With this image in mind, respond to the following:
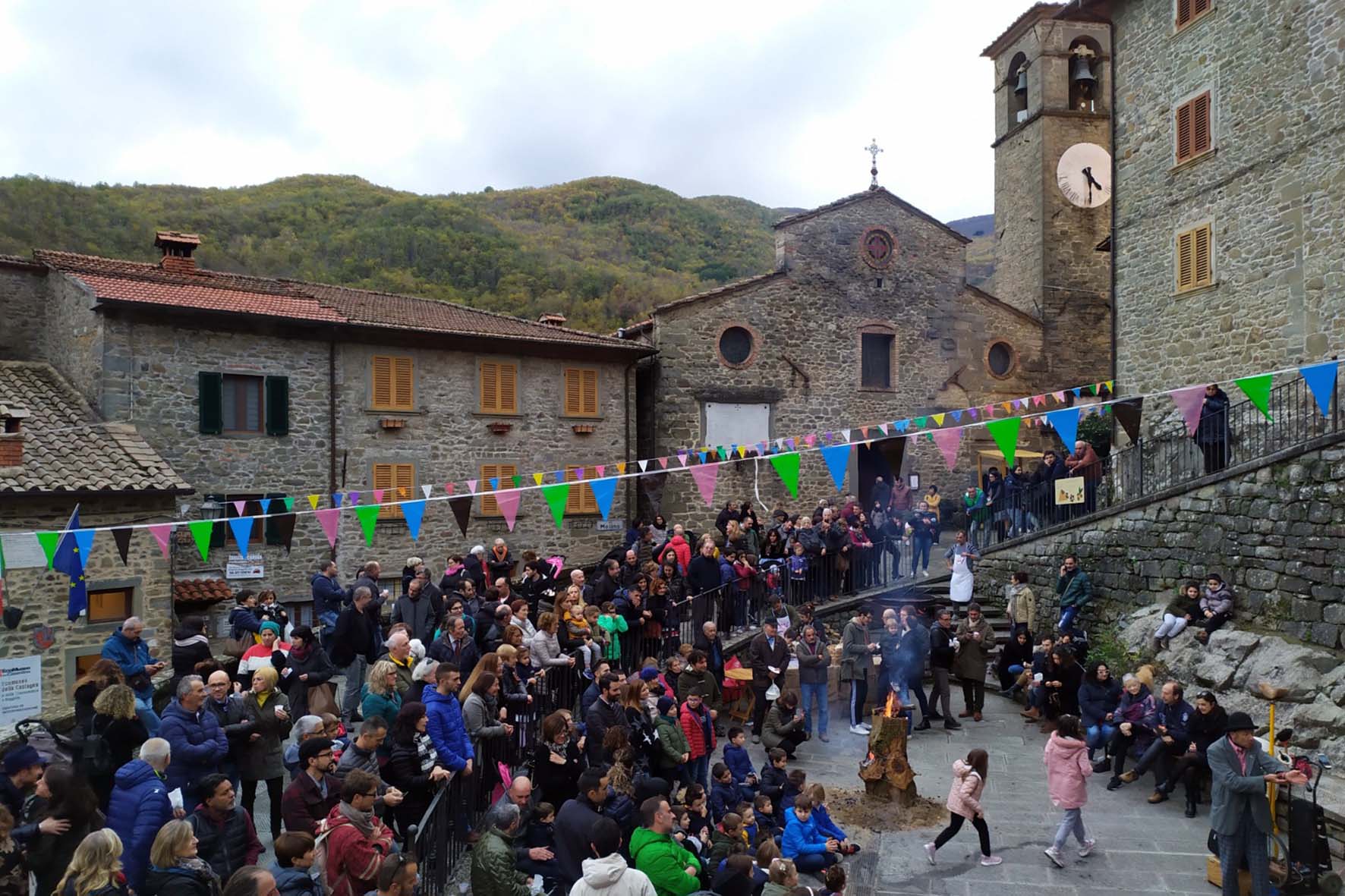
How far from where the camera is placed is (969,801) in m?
8.19

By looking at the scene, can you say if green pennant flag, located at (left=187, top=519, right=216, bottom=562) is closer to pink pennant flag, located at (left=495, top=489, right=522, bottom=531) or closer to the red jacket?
pink pennant flag, located at (left=495, top=489, right=522, bottom=531)

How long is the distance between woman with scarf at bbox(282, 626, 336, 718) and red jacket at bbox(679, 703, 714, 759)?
10.9 ft

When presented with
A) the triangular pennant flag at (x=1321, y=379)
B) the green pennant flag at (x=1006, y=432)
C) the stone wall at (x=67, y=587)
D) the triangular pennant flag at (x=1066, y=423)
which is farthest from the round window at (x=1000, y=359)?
the stone wall at (x=67, y=587)

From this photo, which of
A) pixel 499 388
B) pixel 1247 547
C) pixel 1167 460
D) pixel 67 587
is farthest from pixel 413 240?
pixel 1247 547

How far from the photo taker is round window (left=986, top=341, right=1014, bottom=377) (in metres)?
22.4

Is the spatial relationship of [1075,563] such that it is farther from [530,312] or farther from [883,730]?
[530,312]

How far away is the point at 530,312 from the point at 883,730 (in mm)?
33797

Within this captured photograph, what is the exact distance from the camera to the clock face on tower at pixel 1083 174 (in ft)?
75.2

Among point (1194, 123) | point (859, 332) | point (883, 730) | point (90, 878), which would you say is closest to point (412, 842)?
point (90, 878)

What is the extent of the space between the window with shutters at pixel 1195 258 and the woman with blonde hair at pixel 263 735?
15030 millimetres

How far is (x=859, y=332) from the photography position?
857 inches

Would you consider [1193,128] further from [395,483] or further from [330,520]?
[395,483]

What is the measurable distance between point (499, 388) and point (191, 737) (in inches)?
507

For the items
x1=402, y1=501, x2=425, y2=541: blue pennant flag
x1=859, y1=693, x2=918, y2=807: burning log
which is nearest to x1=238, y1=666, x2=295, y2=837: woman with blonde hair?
x1=402, y1=501, x2=425, y2=541: blue pennant flag
